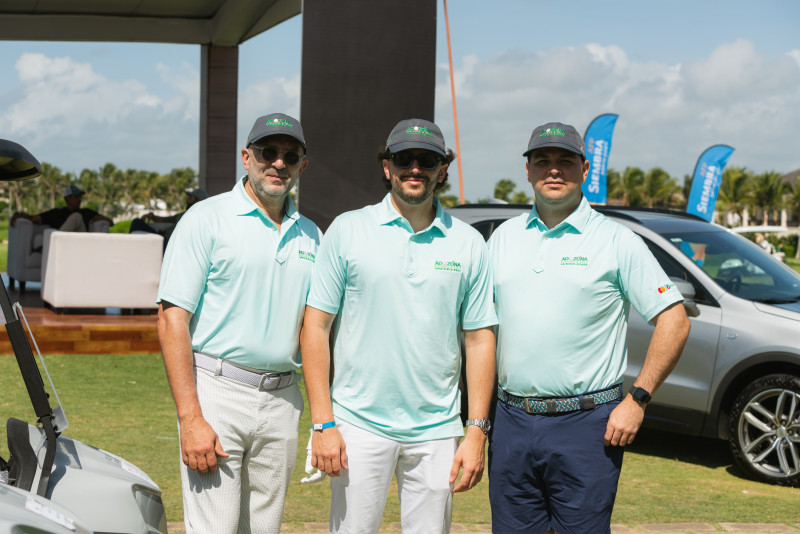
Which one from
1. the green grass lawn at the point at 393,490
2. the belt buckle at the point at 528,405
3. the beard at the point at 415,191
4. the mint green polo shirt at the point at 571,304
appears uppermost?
the beard at the point at 415,191

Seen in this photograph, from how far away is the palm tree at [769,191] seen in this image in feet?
284

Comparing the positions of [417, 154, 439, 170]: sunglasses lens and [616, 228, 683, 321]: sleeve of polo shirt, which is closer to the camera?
[417, 154, 439, 170]: sunglasses lens

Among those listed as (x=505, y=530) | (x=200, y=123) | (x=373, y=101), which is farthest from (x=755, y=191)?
(x=505, y=530)

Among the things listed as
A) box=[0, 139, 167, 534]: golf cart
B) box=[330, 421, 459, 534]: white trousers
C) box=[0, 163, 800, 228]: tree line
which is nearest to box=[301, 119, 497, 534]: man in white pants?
box=[330, 421, 459, 534]: white trousers

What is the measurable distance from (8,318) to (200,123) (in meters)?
22.4

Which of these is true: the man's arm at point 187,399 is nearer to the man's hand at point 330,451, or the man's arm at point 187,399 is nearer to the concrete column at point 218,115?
the man's hand at point 330,451

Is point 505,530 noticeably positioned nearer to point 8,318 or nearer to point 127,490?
point 127,490

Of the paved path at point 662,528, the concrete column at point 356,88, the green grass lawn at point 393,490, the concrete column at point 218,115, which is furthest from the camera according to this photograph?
the concrete column at point 218,115

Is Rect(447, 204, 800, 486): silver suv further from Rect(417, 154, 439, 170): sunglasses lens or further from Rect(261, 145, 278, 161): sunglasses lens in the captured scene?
Rect(261, 145, 278, 161): sunglasses lens

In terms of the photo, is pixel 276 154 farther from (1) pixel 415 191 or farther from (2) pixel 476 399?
(2) pixel 476 399

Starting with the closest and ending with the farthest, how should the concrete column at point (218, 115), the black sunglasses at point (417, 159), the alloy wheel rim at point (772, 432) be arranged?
the black sunglasses at point (417, 159) < the alloy wheel rim at point (772, 432) < the concrete column at point (218, 115)

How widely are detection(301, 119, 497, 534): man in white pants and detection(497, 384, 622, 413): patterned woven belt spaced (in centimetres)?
21

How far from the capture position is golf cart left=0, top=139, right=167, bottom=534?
2.99 meters

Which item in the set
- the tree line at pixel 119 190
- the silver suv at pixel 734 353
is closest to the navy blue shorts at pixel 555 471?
the silver suv at pixel 734 353
